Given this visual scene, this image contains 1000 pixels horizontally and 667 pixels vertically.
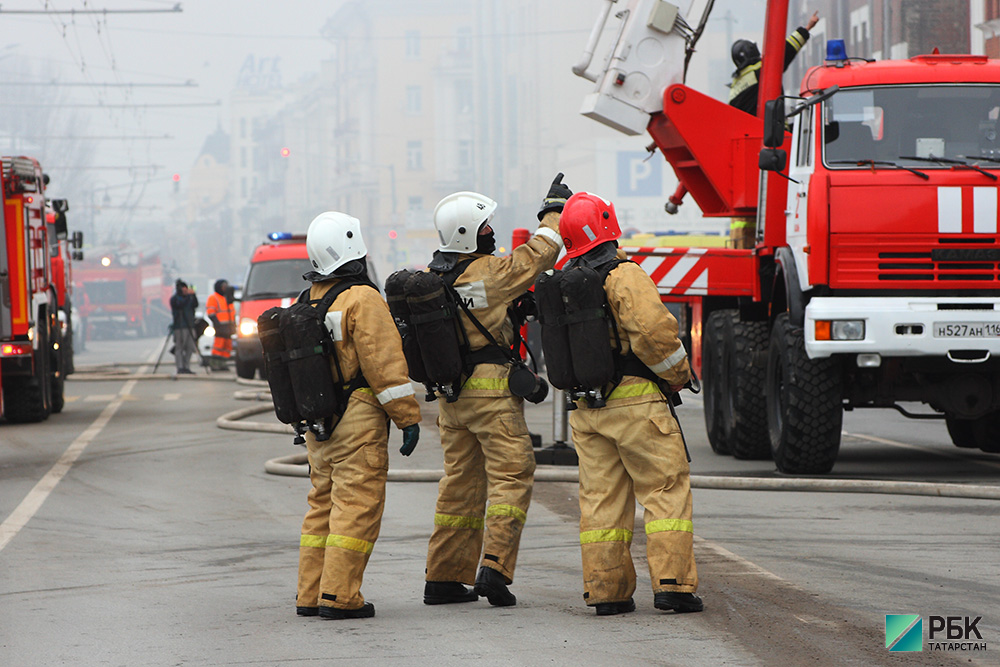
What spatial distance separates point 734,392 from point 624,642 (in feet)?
21.3

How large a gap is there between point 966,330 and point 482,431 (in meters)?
4.85

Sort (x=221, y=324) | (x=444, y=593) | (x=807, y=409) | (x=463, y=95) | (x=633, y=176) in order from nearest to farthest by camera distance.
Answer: (x=444, y=593) < (x=807, y=409) < (x=221, y=324) < (x=633, y=176) < (x=463, y=95)

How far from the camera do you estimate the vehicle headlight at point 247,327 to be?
2383 cm

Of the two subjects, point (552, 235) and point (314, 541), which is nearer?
point (314, 541)

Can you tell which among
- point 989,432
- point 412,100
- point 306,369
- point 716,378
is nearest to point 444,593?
point 306,369

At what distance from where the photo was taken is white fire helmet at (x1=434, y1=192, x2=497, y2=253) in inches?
259

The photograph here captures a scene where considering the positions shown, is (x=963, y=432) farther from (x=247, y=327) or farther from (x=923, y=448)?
(x=247, y=327)

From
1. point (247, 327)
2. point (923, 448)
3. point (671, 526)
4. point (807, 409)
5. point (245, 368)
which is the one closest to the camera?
point (671, 526)

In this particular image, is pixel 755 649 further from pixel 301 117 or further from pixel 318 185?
pixel 301 117

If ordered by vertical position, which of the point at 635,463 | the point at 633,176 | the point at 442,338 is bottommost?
the point at 635,463

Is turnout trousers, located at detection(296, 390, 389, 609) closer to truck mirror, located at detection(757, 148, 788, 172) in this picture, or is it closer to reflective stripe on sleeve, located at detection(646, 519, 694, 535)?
reflective stripe on sleeve, located at detection(646, 519, 694, 535)

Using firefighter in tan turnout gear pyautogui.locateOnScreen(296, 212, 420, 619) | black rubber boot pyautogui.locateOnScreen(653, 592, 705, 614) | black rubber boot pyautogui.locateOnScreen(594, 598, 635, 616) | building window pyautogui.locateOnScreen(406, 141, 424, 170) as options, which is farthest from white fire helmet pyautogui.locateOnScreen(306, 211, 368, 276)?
building window pyautogui.locateOnScreen(406, 141, 424, 170)

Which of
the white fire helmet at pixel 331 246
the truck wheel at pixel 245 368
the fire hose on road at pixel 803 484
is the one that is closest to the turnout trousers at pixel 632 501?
the white fire helmet at pixel 331 246

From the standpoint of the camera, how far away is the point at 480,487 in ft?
21.5
